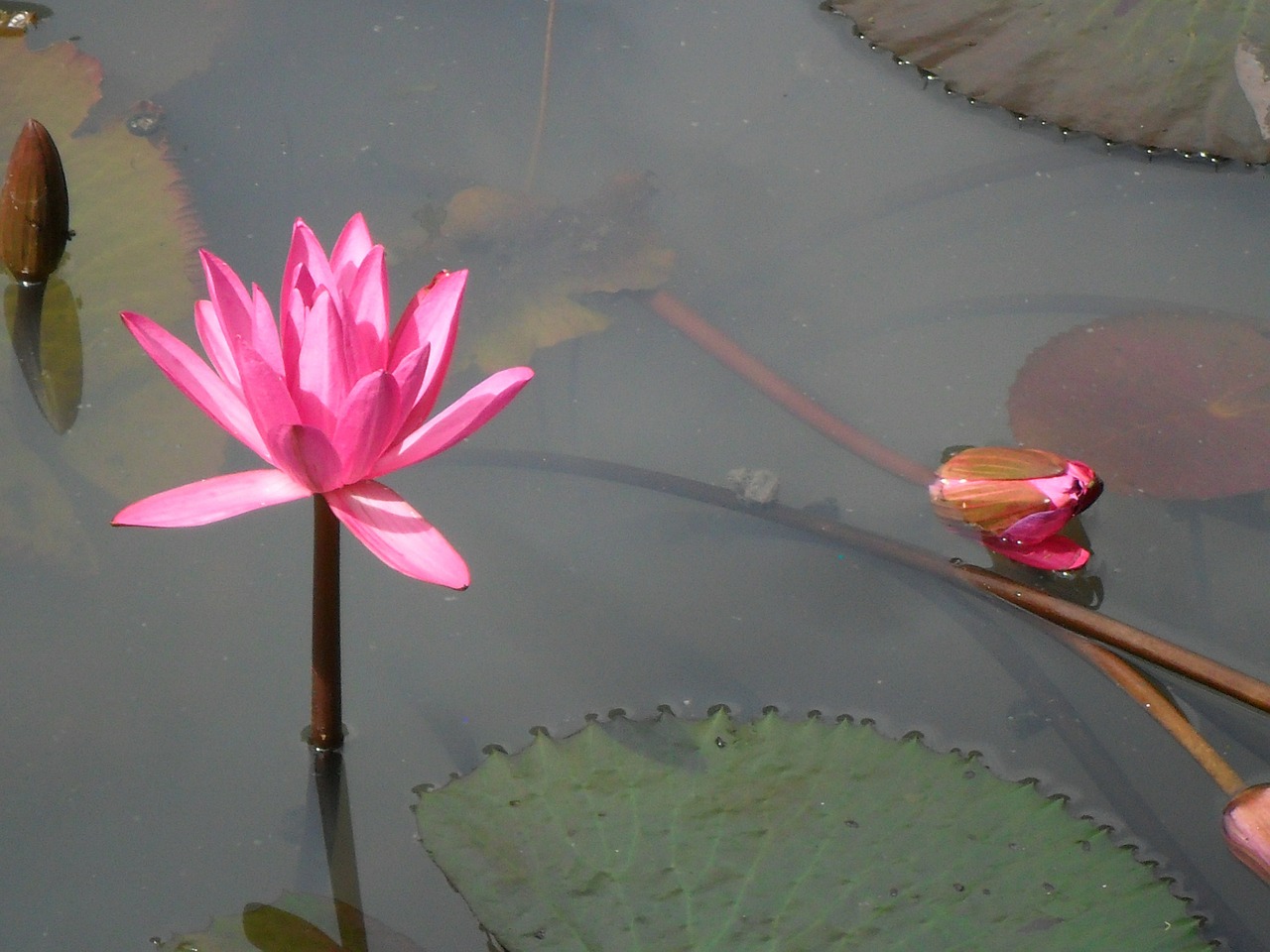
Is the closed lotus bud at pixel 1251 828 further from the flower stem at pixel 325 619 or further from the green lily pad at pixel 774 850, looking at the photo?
the flower stem at pixel 325 619

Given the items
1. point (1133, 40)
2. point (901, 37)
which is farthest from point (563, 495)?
point (1133, 40)

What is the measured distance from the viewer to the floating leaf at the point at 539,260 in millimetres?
2027

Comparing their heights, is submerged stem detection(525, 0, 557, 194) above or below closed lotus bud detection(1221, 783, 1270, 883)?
above

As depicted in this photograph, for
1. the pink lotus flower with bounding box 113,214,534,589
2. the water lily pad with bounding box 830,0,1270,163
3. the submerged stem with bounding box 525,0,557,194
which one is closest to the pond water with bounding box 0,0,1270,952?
the submerged stem with bounding box 525,0,557,194

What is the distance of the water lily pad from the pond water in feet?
0.42

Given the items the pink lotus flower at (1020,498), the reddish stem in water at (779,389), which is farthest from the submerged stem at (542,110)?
the pink lotus flower at (1020,498)

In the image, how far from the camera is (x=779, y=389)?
6.56ft

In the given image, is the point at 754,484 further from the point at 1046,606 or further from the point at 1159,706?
the point at 1159,706

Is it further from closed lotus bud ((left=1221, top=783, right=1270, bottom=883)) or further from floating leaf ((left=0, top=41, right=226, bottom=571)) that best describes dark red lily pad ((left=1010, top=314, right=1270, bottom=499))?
floating leaf ((left=0, top=41, right=226, bottom=571))

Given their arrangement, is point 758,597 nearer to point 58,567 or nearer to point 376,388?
point 376,388

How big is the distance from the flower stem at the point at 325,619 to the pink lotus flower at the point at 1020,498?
1.04 m

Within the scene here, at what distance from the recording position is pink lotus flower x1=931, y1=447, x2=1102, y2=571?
169 cm

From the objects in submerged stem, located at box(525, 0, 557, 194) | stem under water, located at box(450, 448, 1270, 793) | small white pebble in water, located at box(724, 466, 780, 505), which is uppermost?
submerged stem, located at box(525, 0, 557, 194)

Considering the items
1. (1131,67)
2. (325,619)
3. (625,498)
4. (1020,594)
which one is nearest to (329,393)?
(325,619)
